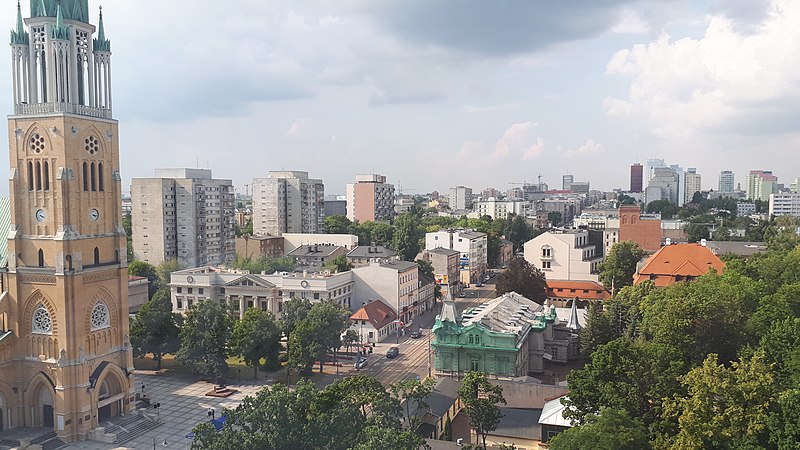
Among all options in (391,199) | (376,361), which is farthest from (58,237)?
(391,199)

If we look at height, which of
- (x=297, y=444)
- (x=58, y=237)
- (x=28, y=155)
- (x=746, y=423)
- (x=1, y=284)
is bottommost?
(x=297, y=444)

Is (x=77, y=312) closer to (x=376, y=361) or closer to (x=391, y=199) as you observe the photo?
(x=376, y=361)

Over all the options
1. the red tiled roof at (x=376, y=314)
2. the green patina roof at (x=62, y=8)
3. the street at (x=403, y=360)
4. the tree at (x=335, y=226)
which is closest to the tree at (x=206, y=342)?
the street at (x=403, y=360)

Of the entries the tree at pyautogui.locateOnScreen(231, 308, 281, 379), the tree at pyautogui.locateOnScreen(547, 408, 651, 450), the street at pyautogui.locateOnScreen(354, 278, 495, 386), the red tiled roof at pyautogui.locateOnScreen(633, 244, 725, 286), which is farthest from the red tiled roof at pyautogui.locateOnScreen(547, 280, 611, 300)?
the tree at pyautogui.locateOnScreen(547, 408, 651, 450)

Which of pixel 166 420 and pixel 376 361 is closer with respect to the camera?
pixel 166 420

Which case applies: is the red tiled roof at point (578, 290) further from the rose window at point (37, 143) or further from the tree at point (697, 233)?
the rose window at point (37, 143)

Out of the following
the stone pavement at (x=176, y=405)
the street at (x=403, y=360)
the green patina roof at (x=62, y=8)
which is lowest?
the street at (x=403, y=360)
